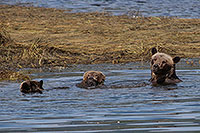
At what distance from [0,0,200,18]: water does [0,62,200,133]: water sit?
1565 cm

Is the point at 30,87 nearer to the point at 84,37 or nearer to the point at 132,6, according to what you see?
the point at 84,37

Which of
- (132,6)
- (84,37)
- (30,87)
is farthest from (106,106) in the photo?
(132,6)

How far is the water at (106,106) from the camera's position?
7406 millimetres

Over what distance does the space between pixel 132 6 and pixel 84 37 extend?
39.2ft

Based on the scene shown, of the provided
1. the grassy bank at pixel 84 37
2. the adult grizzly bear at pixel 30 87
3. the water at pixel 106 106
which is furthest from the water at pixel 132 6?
the adult grizzly bear at pixel 30 87

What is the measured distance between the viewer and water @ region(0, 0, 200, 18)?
94.2 ft

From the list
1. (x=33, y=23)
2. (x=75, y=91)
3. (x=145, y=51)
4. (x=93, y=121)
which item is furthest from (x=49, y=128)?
(x=33, y=23)

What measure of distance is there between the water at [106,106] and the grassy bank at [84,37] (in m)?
2.96

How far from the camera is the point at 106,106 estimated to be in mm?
9070

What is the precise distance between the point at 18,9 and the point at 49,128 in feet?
70.0

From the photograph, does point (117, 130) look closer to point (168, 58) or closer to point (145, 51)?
point (168, 58)

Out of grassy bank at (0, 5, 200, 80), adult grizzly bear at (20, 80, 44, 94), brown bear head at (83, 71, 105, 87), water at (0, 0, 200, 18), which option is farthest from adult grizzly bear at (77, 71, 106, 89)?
water at (0, 0, 200, 18)

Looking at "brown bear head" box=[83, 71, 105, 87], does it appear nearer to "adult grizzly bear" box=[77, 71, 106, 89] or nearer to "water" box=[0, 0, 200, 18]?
"adult grizzly bear" box=[77, 71, 106, 89]

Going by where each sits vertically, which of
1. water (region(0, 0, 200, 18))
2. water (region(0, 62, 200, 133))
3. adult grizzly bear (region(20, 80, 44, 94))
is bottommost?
water (region(0, 62, 200, 133))
